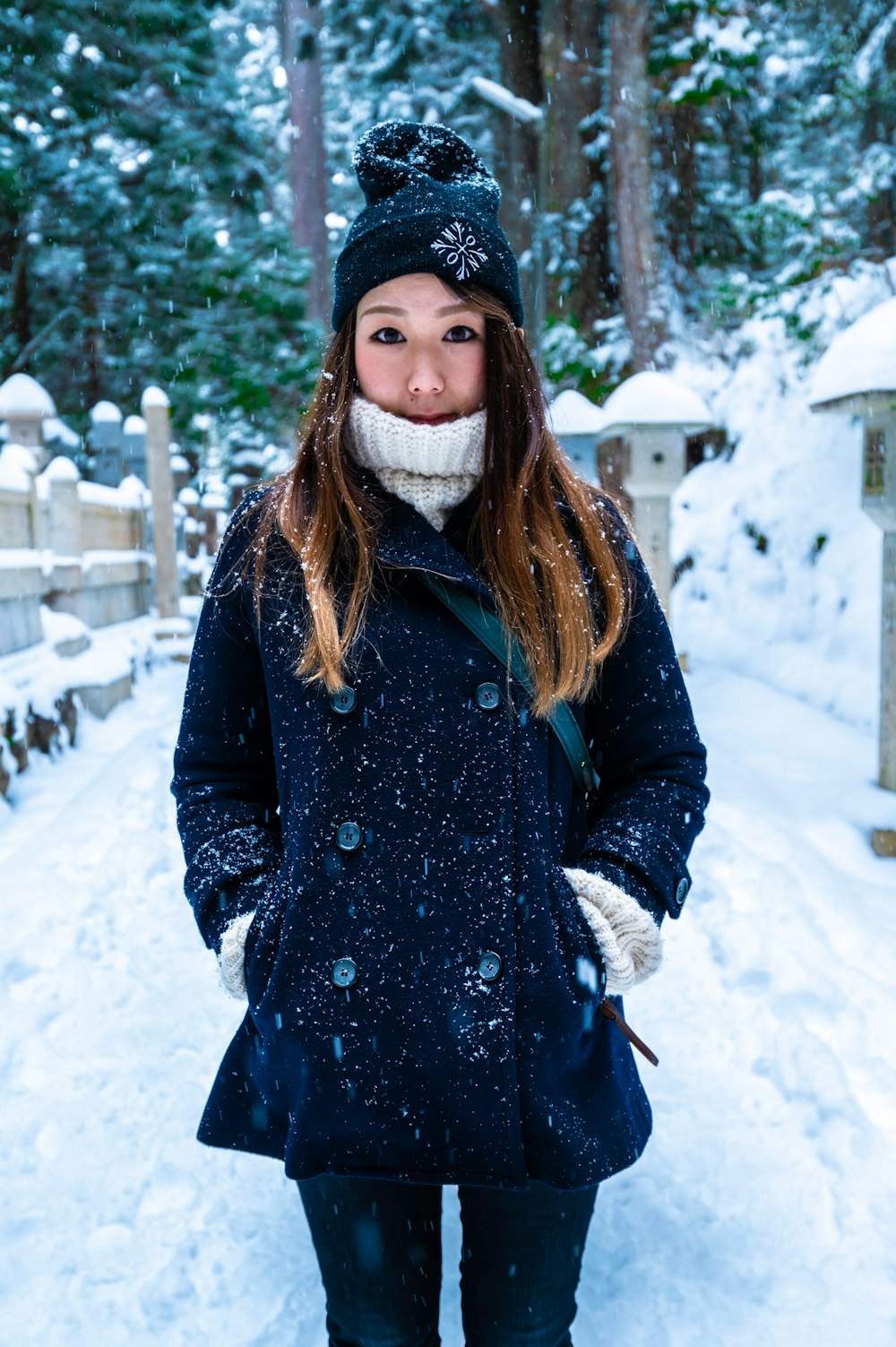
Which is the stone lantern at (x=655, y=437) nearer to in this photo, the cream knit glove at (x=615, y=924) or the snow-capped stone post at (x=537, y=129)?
the snow-capped stone post at (x=537, y=129)

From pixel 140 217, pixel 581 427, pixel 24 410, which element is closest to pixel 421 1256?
pixel 581 427

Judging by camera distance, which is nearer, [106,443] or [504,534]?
[504,534]

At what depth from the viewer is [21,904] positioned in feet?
14.3

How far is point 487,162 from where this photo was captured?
1209 centimetres

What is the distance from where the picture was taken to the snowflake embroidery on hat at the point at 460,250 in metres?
1.54

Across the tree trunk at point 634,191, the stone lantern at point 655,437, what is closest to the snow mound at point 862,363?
the stone lantern at point 655,437

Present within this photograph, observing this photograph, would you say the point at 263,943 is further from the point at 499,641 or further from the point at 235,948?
the point at 499,641

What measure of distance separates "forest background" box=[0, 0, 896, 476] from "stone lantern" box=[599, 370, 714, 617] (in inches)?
37.6

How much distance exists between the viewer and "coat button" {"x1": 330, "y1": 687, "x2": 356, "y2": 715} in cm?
143

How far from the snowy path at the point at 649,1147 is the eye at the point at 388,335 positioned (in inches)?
85.8

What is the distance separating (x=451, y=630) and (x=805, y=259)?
8.92 metres

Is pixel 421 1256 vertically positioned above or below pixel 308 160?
below

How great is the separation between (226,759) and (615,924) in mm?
A: 628

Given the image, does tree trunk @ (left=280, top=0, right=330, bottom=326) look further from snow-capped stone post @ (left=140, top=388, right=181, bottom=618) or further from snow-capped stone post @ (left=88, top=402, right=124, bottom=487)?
snow-capped stone post @ (left=140, top=388, right=181, bottom=618)
